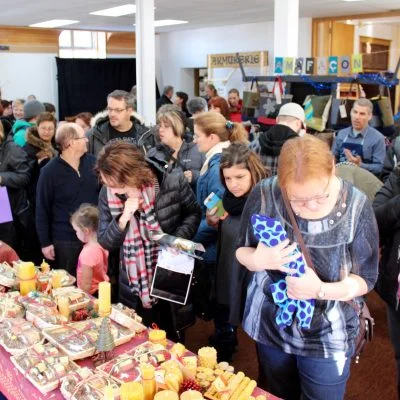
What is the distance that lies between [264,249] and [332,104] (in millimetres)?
3658

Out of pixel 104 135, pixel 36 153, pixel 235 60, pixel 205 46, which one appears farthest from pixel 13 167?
pixel 205 46

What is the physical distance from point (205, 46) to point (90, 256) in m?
9.77

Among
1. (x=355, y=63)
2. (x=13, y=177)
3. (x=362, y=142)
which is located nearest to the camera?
(x=13, y=177)

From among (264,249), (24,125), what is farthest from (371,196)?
A: (24,125)

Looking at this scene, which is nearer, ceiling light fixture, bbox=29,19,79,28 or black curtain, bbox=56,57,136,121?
ceiling light fixture, bbox=29,19,79,28

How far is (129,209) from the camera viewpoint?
218 cm

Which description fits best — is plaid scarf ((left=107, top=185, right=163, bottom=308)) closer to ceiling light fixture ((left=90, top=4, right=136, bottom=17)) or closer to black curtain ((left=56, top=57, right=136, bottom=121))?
ceiling light fixture ((left=90, top=4, right=136, bottom=17))

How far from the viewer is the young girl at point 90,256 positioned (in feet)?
8.65

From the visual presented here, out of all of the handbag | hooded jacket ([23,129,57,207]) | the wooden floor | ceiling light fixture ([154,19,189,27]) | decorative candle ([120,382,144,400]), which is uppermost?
ceiling light fixture ([154,19,189,27])

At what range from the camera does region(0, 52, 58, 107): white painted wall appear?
11.3 meters

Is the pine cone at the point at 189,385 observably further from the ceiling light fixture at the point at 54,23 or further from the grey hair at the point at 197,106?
the ceiling light fixture at the point at 54,23

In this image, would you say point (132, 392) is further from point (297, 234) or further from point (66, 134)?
point (66, 134)

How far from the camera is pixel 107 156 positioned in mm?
2162

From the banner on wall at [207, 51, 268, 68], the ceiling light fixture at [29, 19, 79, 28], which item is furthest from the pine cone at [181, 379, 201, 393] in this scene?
the ceiling light fixture at [29, 19, 79, 28]
